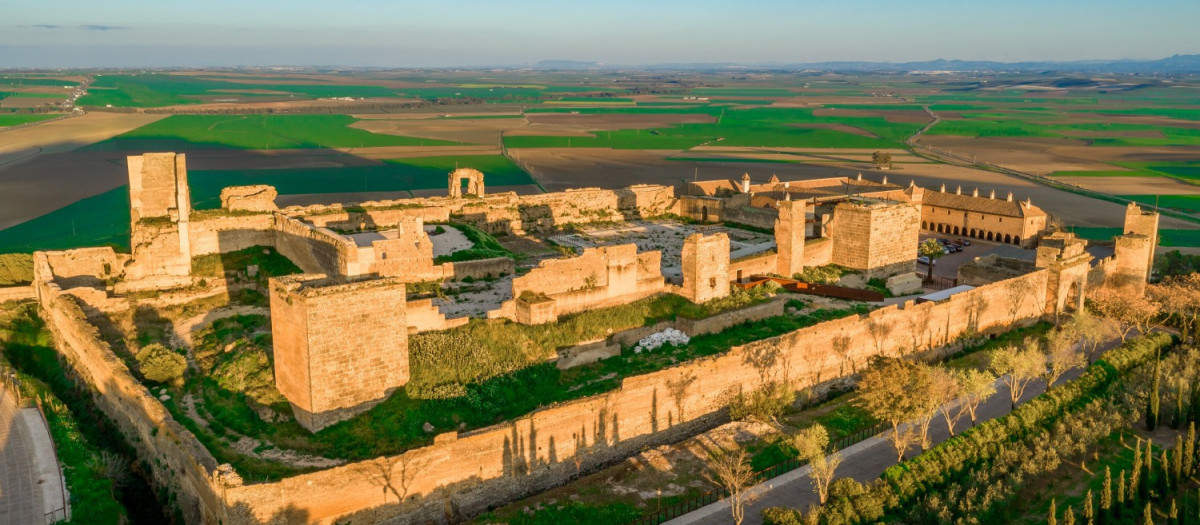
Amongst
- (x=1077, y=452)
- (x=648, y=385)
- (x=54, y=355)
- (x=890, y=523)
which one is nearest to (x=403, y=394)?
(x=648, y=385)

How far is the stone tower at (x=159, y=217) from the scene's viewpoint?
29.5 m

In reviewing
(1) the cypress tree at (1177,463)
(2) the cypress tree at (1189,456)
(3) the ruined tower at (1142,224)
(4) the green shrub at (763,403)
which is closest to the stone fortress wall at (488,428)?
(4) the green shrub at (763,403)

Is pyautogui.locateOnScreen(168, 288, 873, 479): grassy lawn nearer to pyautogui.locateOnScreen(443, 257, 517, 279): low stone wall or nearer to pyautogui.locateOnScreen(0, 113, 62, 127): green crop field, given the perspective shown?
pyautogui.locateOnScreen(443, 257, 517, 279): low stone wall

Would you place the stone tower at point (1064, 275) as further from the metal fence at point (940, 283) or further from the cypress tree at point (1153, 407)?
the cypress tree at point (1153, 407)

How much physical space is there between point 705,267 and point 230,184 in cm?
5106

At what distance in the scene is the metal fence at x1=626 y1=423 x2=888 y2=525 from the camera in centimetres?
1691

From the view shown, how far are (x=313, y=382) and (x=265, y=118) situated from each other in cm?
13218

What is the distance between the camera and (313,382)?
62.1ft

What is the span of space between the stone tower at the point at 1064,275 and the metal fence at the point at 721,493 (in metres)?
13.4

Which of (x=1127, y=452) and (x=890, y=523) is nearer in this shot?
(x=890, y=523)

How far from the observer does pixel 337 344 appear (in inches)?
754

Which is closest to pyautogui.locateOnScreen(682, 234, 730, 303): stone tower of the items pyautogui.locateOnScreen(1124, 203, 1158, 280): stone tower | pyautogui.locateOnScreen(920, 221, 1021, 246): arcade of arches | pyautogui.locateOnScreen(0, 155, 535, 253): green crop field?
pyautogui.locateOnScreen(1124, 203, 1158, 280): stone tower

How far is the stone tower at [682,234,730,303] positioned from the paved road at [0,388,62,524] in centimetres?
1710

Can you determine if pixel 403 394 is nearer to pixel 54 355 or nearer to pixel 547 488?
pixel 547 488
